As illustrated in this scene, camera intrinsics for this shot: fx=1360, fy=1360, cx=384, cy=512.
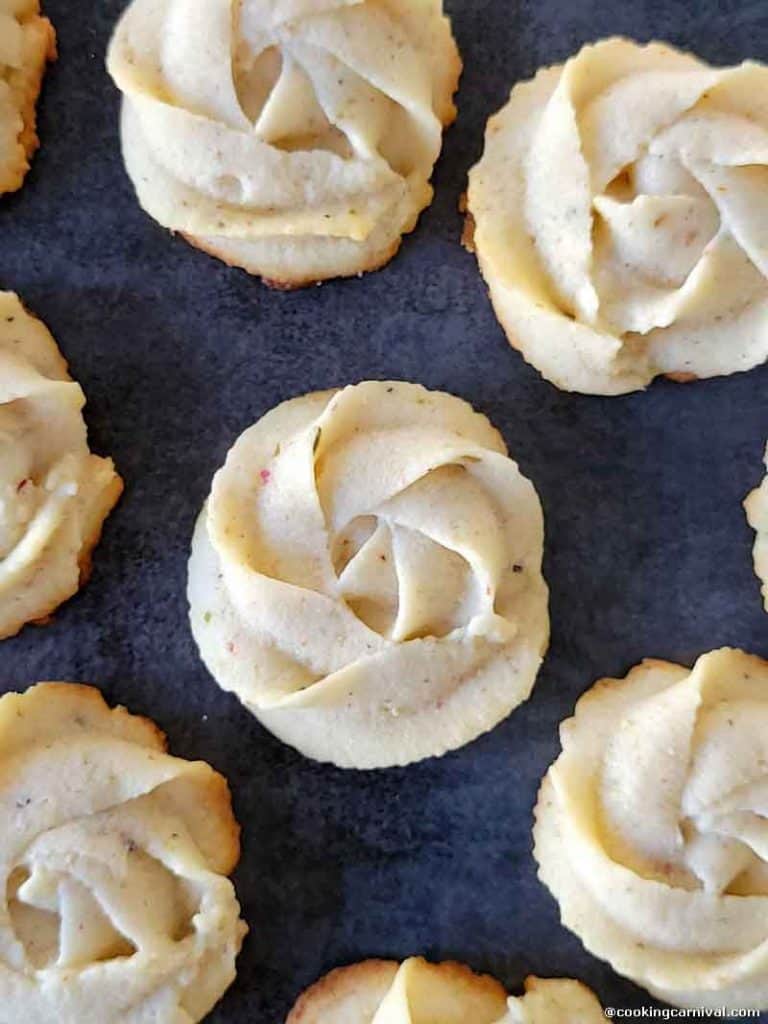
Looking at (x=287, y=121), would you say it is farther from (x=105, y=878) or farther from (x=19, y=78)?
(x=105, y=878)

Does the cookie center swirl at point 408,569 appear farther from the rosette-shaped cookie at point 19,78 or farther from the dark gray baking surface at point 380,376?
the rosette-shaped cookie at point 19,78

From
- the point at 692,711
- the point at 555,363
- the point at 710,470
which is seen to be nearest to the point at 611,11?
the point at 555,363

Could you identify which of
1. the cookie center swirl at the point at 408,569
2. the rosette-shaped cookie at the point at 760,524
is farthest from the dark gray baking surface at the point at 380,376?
the cookie center swirl at the point at 408,569

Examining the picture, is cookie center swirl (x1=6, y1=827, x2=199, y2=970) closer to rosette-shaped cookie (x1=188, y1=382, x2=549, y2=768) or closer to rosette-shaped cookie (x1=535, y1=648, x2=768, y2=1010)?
rosette-shaped cookie (x1=188, y1=382, x2=549, y2=768)

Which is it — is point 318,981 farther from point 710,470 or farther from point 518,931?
point 710,470

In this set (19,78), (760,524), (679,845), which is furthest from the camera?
(19,78)

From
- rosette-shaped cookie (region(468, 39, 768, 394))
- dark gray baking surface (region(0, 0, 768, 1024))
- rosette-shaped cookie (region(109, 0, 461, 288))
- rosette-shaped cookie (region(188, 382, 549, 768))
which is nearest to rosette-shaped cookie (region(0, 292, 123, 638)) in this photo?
dark gray baking surface (region(0, 0, 768, 1024))

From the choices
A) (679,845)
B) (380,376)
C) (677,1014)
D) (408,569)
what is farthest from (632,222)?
(677,1014)
